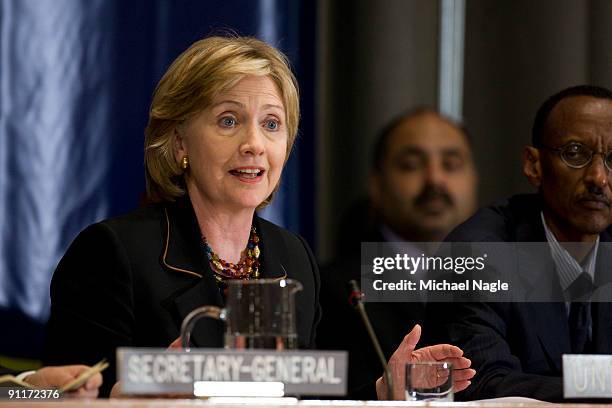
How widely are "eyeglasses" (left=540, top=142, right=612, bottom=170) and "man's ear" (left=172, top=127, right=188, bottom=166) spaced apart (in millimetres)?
882

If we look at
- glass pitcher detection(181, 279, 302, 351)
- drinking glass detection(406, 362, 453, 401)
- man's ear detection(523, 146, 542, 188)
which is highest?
man's ear detection(523, 146, 542, 188)

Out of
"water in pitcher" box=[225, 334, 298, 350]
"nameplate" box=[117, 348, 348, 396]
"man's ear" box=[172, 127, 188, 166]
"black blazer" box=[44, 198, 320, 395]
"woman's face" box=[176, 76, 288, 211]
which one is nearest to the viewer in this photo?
"nameplate" box=[117, 348, 348, 396]

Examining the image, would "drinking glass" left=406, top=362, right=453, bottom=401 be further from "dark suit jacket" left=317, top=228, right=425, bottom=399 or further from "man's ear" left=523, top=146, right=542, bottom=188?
"man's ear" left=523, top=146, right=542, bottom=188

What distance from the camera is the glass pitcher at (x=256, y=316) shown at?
5.61 feet

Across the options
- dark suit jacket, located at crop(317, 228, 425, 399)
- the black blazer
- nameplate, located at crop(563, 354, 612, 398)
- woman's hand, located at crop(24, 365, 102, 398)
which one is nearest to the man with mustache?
dark suit jacket, located at crop(317, 228, 425, 399)

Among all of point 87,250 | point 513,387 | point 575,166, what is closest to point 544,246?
point 575,166

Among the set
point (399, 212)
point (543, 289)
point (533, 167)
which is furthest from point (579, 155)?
point (399, 212)

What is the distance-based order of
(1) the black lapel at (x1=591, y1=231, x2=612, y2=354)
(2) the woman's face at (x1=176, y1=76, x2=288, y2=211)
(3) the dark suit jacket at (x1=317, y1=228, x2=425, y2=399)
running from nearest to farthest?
(2) the woman's face at (x1=176, y1=76, x2=288, y2=211), (1) the black lapel at (x1=591, y1=231, x2=612, y2=354), (3) the dark suit jacket at (x1=317, y1=228, x2=425, y2=399)

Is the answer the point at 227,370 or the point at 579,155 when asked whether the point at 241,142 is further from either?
the point at 579,155

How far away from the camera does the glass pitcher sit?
1.71m

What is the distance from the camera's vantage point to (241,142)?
2.22 meters

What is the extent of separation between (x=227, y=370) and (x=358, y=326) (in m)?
1.08

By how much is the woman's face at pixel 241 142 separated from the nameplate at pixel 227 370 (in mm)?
657

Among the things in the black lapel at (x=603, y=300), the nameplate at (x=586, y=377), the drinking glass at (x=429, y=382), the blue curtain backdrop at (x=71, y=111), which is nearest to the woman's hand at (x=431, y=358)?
the drinking glass at (x=429, y=382)
